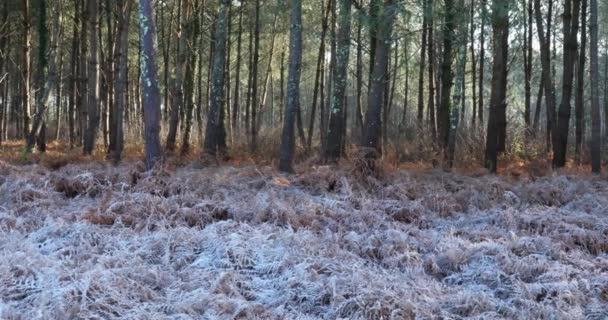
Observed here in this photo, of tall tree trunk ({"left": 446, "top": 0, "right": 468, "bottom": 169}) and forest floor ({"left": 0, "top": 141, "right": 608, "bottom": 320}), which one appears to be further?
tall tree trunk ({"left": 446, "top": 0, "right": 468, "bottom": 169})

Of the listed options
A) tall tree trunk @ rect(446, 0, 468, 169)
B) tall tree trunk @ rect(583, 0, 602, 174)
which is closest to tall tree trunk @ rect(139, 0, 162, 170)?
tall tree trunk @ rect(446, 0, 468, 169)

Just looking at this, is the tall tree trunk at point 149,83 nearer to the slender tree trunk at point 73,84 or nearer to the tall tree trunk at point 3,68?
the tall tree trunk at point 3,68

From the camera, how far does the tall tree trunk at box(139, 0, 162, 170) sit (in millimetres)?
8914

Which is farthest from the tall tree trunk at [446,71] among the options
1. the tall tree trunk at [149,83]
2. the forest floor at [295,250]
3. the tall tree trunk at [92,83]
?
the tall tree trunk at [92,83]

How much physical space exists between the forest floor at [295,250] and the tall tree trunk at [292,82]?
1.78m

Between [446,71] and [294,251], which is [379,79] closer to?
[446,71]

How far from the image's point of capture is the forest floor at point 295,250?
4.02 meters

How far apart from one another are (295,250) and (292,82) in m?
5.46

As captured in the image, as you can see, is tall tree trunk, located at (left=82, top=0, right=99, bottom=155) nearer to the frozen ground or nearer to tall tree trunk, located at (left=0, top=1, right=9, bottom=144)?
tall tree trunk, located at (left=0, top=1, right=9, bottom=144)

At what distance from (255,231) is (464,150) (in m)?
9.56

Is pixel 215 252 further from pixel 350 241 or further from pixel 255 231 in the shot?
pixel 350 241

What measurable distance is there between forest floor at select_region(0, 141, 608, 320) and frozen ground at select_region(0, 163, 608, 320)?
16 mm

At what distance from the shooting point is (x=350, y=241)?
18.3ft

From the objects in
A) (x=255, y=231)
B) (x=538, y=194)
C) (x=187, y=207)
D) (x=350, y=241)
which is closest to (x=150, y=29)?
(x=187, y=207)
